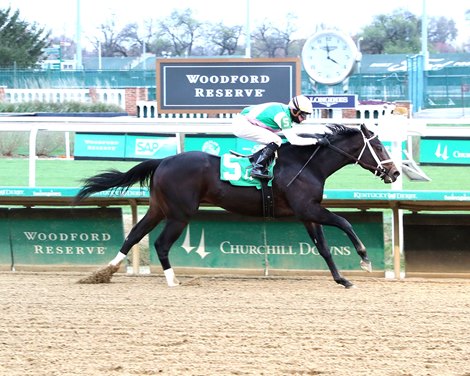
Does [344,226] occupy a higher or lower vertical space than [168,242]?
higher

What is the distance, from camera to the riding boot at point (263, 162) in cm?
936

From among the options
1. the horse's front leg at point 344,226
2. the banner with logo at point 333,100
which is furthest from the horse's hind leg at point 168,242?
the banner with logo at point 333,100

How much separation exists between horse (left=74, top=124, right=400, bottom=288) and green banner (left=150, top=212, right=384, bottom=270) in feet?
2.28

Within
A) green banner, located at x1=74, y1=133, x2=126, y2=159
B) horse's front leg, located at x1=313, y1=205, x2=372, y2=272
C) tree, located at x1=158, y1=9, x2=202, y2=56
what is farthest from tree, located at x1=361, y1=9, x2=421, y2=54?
horse's front leg, located at x1=313, y1=205, x2=372, y2=272

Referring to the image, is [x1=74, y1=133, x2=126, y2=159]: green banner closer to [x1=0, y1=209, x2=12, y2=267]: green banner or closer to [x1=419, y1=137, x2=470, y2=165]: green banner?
[x1=419, y1=137, x2=470, y2=165]: green banner

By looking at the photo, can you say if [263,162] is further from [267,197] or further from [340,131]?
[340,131]

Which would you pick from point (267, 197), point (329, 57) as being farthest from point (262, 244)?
point (329, 57)

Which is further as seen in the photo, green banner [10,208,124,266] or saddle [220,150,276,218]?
green banner [10,208,124,266]

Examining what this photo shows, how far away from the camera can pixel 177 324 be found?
7434 mm

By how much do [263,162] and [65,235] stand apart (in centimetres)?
249

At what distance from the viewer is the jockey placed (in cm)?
935

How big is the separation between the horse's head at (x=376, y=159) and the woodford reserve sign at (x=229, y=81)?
3.28m

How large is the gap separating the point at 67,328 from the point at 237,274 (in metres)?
3.31

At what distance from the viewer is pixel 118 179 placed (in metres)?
9.84
